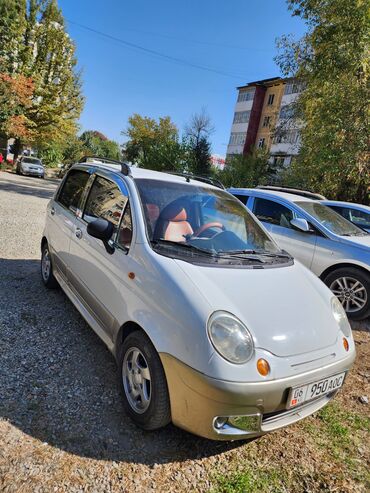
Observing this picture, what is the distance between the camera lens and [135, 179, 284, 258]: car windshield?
2848 millimetres

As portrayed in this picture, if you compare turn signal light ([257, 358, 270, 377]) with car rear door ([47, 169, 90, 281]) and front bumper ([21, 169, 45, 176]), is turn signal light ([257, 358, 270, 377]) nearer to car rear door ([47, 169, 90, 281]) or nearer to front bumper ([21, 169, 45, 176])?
car rear door ([47, 169, 90, 281])

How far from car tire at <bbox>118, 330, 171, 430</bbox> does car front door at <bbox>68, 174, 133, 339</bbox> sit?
305 millimetres

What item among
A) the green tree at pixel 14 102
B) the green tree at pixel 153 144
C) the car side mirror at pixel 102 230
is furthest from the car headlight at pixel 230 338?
the green tree at pixel 153 144

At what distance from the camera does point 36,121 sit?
2939 cm

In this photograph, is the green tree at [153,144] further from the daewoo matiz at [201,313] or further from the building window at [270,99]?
the daewoo matiz at [201,313]

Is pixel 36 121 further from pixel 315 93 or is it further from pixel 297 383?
pixel 297 383

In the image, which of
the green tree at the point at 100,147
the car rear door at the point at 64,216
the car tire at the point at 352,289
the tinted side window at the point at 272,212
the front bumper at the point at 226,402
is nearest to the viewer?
the front bumper at the point at 226,402

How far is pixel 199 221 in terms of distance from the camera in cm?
321

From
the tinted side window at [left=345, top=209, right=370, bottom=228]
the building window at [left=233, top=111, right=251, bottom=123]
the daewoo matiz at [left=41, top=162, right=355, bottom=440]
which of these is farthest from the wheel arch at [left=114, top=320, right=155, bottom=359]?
the building window at [left=233, top=111, right=251, bottom=123]

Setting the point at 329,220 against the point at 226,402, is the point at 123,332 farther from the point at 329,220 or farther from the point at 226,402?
the point at 329,220

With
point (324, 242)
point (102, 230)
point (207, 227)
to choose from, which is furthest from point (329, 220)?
point (102, 230)

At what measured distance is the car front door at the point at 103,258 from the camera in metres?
2.77

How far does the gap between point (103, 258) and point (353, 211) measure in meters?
7.05

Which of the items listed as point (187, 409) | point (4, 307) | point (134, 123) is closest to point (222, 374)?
point (187, 409)
